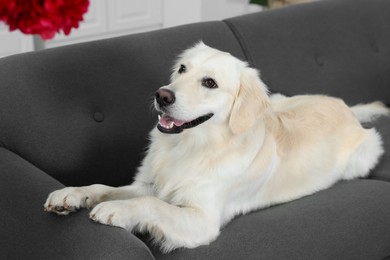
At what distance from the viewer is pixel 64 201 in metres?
1.62

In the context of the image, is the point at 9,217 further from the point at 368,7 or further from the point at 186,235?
the point at 368,7

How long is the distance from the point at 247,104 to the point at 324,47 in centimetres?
124

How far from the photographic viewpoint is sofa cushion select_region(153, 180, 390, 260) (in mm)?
1729

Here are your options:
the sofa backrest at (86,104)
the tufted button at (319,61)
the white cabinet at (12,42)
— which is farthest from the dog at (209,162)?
the white cabinet at (12,42)

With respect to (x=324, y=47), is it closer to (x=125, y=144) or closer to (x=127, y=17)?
(x=125, y=144)

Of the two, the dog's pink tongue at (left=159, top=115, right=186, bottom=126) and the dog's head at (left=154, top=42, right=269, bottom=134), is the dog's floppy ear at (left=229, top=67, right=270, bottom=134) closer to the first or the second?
the dog's head at (left=154, top=42, right=269, bottom=134)

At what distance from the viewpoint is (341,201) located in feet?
6.68

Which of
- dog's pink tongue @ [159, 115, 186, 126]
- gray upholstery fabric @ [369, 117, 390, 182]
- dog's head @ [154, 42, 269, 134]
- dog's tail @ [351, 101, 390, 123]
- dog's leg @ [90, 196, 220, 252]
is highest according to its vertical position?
dog's head @ [154, 42, 269, 134]

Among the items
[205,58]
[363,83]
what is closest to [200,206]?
[205,58]

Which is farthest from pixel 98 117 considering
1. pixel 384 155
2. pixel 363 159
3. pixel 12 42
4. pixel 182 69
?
pixel 12 42

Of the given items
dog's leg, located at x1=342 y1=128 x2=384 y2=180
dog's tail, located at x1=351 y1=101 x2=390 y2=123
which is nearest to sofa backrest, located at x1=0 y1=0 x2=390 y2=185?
dog's tail, located at x1=351 y1=101 x2=390 y2=123

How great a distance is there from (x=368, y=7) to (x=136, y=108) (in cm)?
161

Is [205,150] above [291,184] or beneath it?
above

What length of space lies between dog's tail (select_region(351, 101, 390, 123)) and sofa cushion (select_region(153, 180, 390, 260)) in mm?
626
